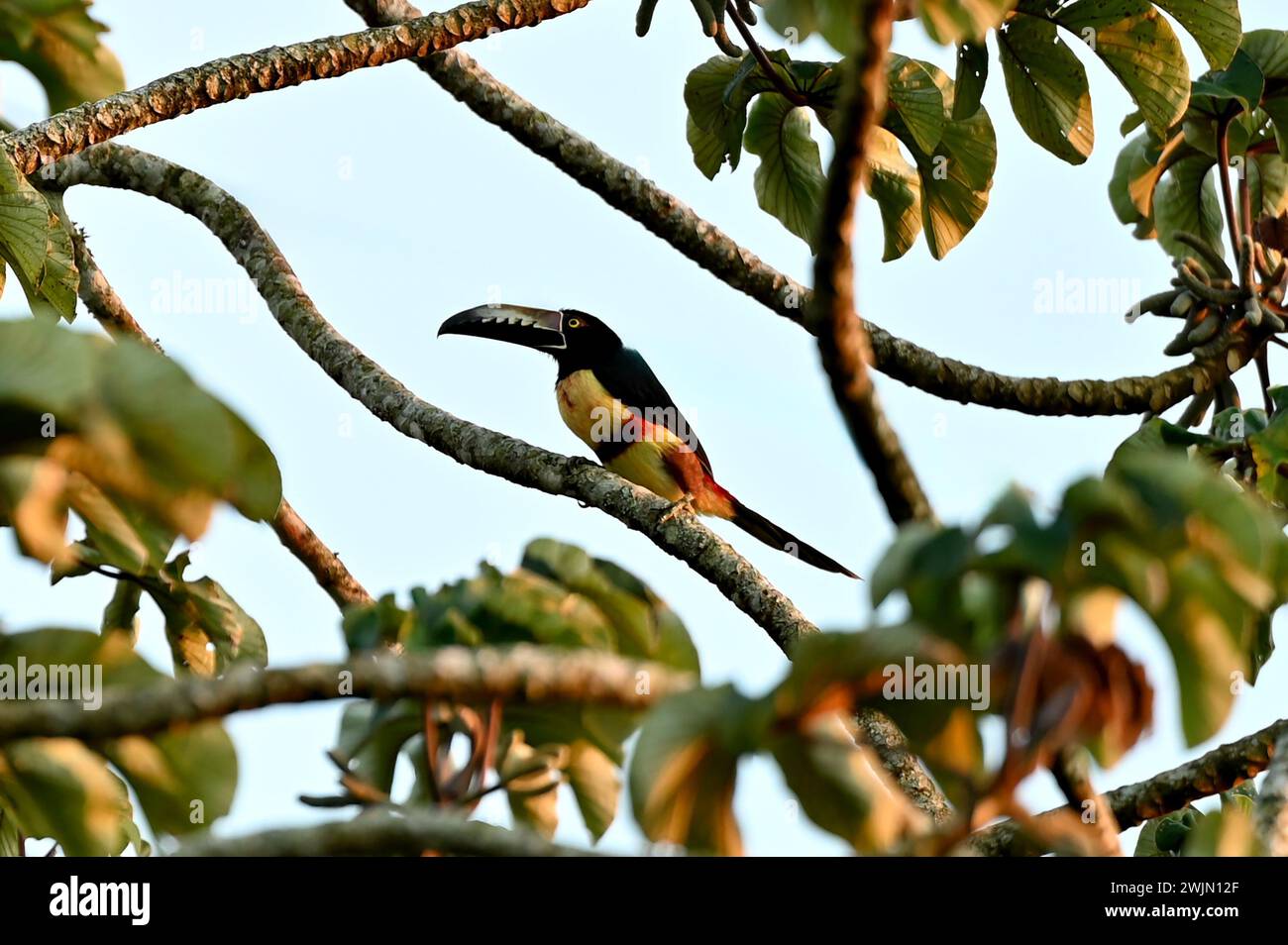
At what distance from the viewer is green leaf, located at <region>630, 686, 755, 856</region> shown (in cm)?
121

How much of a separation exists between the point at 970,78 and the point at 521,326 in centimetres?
255

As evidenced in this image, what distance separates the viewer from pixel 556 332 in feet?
19.6

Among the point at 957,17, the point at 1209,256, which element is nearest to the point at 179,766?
the point at 957,17

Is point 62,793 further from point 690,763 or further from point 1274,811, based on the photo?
point 1274,811

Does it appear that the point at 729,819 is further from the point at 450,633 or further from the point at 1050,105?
the point at 1050,105

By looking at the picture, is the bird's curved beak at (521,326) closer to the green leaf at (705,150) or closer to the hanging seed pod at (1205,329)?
the green leaf at (705,150)

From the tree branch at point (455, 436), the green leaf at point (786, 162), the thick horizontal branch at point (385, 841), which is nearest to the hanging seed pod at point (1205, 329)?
the green leaf at point (786, 162)

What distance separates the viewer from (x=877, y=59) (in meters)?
1.46

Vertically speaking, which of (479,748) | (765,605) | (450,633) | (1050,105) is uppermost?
(1050,105)

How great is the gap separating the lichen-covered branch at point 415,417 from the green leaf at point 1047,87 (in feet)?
4.64

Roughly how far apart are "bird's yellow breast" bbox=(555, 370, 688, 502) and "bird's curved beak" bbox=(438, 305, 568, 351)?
A: 0.93ft

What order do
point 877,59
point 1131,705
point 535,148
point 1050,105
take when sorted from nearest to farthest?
point 1131,705
point 877,59
point 1050,105
point 535,148
